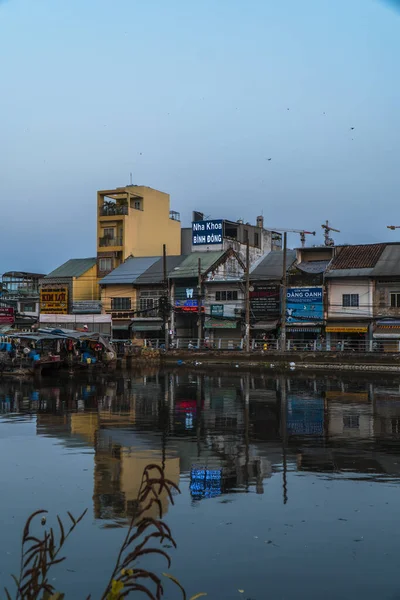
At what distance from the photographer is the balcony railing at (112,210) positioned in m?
69.3

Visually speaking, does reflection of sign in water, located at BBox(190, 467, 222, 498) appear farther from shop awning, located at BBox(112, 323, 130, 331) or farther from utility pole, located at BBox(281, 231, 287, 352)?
shop awning, located at BBox(112, 323, 130, 331)

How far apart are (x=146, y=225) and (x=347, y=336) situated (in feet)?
84.0

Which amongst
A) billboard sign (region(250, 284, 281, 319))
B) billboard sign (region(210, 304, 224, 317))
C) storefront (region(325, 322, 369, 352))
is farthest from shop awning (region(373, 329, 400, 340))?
billboard sign (region(210, 304, 224, 317))

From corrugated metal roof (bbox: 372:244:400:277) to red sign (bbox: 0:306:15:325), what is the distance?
31.4 metres

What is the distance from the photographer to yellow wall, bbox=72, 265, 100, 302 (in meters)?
70.0

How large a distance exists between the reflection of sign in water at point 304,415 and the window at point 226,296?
30.2 meters

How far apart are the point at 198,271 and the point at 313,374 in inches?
743

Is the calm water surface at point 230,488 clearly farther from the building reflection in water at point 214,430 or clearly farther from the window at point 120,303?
the window at point 120,303

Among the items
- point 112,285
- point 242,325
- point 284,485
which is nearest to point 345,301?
point 242,325

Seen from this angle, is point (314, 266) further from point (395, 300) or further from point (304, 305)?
point (395, 300)

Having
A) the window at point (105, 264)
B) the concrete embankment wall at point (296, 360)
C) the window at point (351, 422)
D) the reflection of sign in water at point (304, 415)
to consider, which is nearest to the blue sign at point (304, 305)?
the concrete embankment wall at point (296, 360)

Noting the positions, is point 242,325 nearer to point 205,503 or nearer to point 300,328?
point 300,328

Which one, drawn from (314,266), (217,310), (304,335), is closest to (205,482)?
(304,335)

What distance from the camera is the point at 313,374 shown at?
45.0 m
